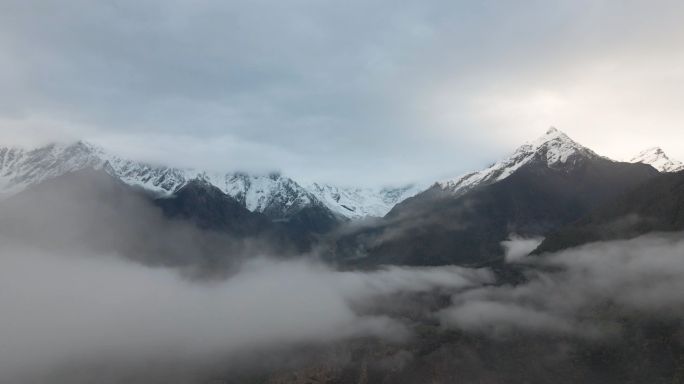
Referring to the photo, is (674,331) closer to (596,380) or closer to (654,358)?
(654,358)

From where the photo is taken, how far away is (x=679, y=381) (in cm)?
17312

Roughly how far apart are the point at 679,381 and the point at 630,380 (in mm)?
18863

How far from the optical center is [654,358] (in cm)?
18912

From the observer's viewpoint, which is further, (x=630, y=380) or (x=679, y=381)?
(x=630, y=380)

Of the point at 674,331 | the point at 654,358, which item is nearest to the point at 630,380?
the point at 654,358

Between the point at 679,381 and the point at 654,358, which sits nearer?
the point at 679,381

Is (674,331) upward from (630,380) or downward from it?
upward

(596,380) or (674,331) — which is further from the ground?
(674,331)

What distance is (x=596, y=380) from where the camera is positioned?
199 metres

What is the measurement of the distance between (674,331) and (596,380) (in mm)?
39511

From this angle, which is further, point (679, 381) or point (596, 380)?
point (596, 380)

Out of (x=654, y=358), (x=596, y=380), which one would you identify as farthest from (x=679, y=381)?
(x=596, y=380)

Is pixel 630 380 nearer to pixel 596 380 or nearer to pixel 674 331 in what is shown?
pixel 596 380

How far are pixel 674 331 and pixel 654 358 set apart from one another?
1617cm
